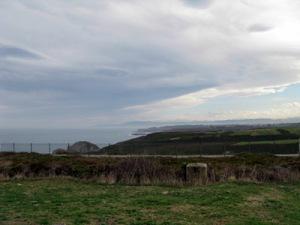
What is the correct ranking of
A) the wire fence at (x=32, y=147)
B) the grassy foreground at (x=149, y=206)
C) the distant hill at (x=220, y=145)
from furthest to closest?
the distant hill at (x=220, y=145), the wire fence at (x=32, y=147), the grassy foreground at (x=149, y=206)

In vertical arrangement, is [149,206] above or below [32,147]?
below

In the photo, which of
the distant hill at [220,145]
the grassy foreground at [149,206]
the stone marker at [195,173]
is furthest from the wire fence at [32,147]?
the grassy foreground at [149,206]

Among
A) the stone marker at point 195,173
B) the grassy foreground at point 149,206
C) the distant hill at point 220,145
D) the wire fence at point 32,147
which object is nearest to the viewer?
the grassy foreground at point 149,206

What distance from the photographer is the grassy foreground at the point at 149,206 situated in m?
12.0

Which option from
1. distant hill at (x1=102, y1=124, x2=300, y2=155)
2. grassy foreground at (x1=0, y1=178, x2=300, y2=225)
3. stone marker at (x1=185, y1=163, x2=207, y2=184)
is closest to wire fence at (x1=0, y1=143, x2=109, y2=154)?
distant hill at (x1=102, y1=124, x2=300, y2=155)

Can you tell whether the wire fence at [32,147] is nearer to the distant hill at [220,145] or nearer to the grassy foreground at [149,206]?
the distant hill at [220,145]

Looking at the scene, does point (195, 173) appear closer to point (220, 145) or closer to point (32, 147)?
point (32, 147)

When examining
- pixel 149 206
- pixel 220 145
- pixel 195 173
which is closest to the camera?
pixel 149 206

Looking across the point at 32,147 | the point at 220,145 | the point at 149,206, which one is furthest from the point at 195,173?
the point at 220,145

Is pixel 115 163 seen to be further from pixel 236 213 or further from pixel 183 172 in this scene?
pixel 236 213

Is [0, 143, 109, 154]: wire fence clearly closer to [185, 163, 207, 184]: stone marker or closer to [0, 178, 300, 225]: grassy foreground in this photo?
[185, 163, 207, 184]: stone marker

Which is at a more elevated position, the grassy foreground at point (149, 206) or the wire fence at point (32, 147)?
the wire fence at point (32, 147)

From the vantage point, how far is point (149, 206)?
1405cm

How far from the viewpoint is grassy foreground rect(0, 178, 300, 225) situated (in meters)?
12.0
